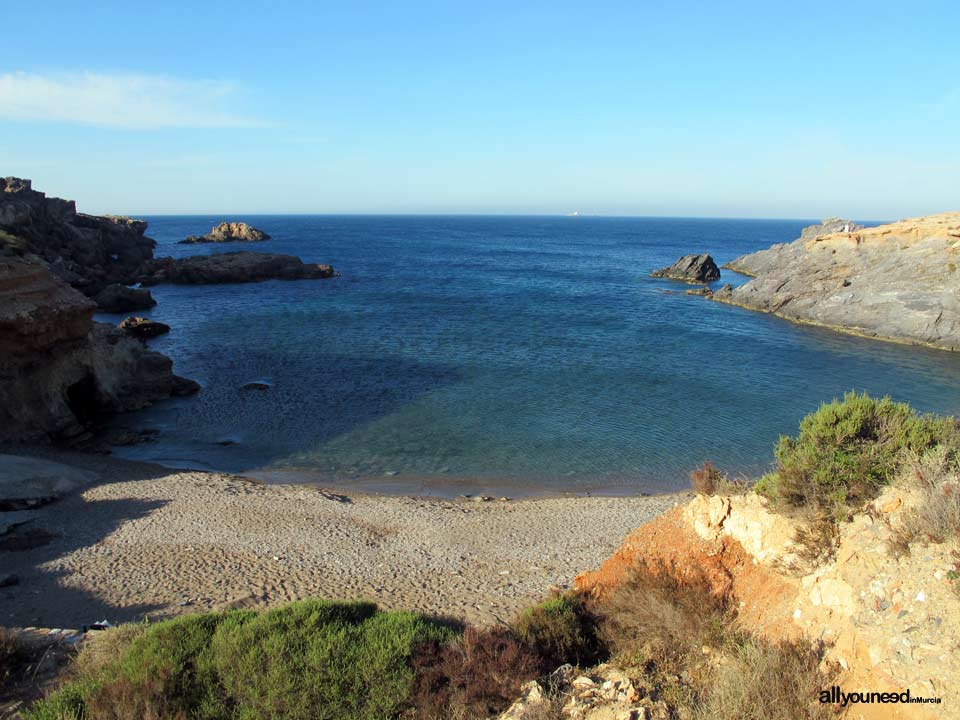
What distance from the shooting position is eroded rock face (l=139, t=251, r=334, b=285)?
63.2 metres

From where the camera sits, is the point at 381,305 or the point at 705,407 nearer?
the point at 705,407

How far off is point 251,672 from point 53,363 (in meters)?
20.6

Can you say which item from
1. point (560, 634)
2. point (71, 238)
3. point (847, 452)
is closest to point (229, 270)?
point (71, 238)

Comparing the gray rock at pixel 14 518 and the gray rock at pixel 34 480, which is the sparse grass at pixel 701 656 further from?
the gray rock at pixel 34 480

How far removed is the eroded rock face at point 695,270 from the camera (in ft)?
225

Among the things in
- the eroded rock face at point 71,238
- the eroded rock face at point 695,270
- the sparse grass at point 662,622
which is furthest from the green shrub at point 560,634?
the eroded rock face at point 695,270

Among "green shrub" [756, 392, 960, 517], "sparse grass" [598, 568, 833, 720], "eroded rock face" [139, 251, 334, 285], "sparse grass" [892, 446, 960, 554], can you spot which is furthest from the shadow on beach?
"eroded rock face" [139, 251, 334, 285]

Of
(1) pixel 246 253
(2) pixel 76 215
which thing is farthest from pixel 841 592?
(2) pixel 76 215

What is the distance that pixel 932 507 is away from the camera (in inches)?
253

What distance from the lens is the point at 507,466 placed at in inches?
797

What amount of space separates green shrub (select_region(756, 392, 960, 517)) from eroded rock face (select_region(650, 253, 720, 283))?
6305 centimetres

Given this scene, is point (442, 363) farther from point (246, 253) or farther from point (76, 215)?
point (76, 215)

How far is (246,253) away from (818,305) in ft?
193

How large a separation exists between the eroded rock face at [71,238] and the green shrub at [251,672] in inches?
1786
